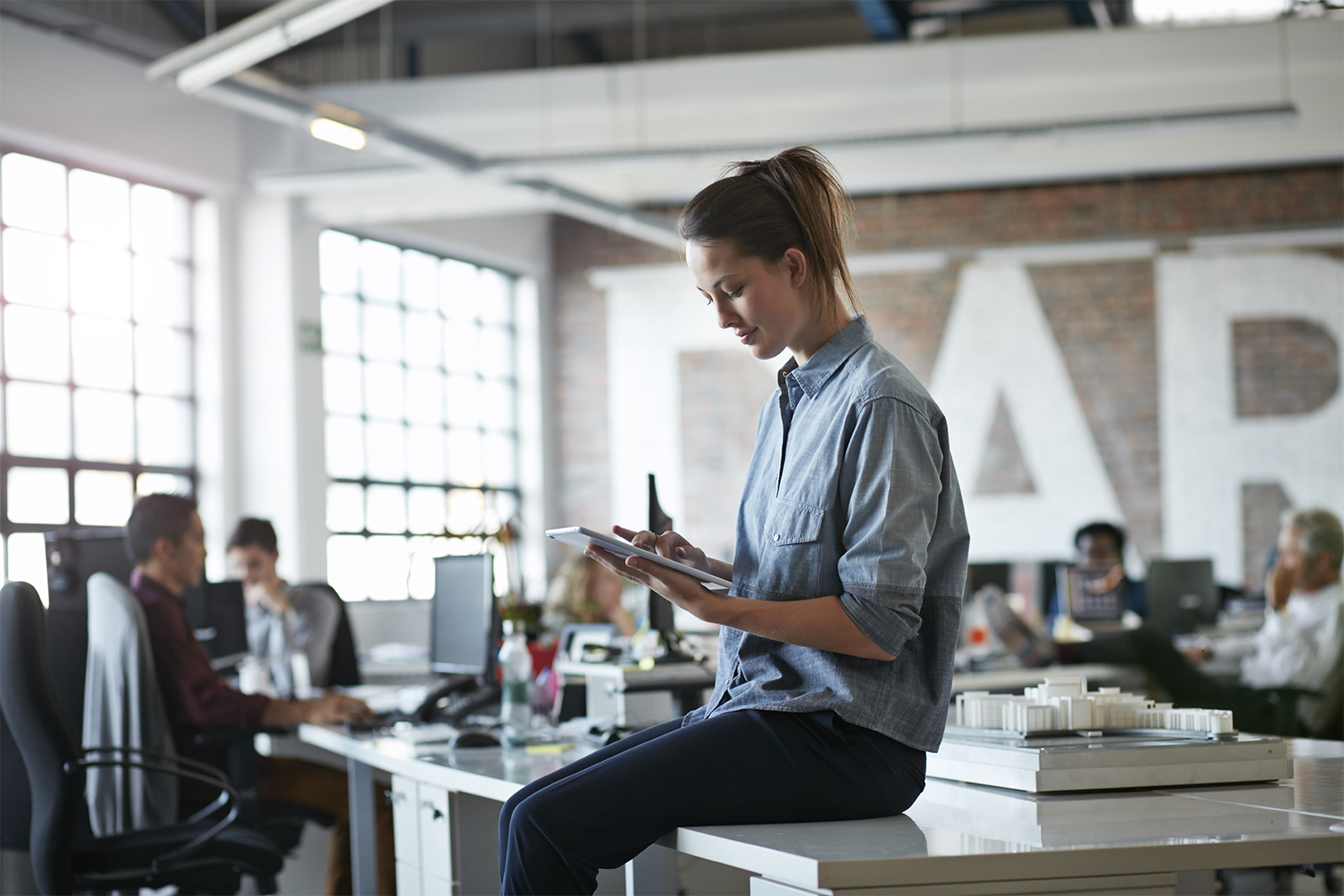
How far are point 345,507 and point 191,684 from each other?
548cm

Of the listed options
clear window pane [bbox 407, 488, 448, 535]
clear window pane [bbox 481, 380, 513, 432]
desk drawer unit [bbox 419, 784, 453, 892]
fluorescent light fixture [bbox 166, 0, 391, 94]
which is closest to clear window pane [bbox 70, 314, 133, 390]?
clear window pane [bbox 407, 488, 448, 535]

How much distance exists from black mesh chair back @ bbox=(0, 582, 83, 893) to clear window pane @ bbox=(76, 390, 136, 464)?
4.51 meters

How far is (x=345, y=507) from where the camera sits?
351 inches

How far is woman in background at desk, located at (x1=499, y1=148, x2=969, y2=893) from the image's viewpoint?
1639 millimetres

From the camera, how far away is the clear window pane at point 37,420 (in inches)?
268

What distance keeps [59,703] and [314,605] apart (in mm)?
2114

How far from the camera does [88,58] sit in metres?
7.18

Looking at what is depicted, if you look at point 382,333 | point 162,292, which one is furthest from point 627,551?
point 382,333

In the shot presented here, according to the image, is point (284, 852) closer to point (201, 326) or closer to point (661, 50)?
point (201, 326)

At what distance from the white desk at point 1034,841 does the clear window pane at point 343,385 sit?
23.9ft

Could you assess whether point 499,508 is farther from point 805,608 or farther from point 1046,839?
point 1046,839

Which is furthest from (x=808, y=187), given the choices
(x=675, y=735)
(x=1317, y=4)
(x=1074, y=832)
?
(x=1317, y=4)

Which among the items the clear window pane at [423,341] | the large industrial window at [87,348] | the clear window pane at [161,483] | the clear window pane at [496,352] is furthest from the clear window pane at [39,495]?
the clear window pane at [496,352]

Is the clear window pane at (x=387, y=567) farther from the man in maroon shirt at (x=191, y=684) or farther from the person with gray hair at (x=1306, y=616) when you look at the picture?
the person with gray hair at (x=1306, y=616)
